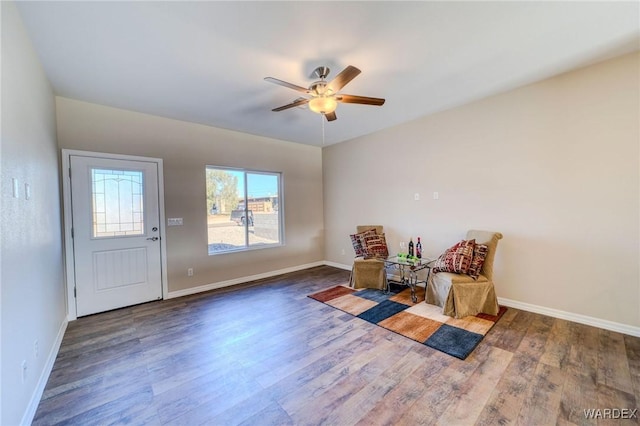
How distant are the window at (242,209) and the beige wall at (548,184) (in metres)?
2.55

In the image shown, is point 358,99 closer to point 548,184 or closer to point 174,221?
point 548,184

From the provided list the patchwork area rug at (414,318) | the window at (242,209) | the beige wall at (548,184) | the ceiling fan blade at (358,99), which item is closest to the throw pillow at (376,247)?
the beige wall at (548,184)

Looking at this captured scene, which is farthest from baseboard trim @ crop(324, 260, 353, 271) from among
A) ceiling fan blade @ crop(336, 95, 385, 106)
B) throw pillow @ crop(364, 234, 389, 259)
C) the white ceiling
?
ceiling fan blade @ crop(336, 95, 385, 106)

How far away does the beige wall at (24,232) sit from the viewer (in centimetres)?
142

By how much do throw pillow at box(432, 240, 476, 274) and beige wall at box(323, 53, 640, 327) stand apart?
0.53 meters

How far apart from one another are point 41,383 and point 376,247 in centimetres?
394

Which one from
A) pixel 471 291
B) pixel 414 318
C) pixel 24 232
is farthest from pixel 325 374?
pixel 24 232

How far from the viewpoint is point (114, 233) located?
3432mm

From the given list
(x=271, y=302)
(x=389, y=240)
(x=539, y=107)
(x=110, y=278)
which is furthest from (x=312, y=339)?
(x=539, y=107)

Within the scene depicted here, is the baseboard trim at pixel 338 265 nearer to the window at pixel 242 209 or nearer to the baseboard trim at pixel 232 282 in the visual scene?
the baseboard trim at pixel 232 282

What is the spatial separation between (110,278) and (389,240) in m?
4.24

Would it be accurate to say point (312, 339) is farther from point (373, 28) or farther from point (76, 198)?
point (76, 198)

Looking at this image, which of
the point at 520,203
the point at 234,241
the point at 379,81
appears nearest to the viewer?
the point at 379,81

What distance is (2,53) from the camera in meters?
1.47
